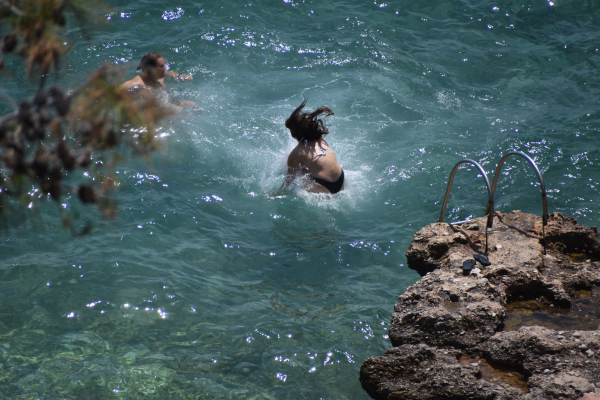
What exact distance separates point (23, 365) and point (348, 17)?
11.0 meters

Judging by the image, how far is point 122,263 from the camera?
5.61m

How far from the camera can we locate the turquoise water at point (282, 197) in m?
4.54

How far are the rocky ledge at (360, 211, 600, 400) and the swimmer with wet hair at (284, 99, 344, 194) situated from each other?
227 centimetres

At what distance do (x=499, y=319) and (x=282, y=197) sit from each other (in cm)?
396

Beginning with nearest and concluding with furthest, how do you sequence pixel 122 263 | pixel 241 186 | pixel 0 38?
pixel 0 38 → pixel 122 263 → pixel 241 186

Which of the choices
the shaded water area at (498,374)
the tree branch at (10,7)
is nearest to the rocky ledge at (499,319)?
the shaded water area at (498,374)

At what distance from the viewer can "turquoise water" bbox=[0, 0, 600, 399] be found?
4539 mm

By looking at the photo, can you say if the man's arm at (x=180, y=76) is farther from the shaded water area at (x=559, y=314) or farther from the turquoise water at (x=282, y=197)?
the shaded water area at (x=559, y=314)

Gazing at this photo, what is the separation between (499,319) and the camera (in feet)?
12.8

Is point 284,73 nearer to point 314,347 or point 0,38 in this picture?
point 314,347

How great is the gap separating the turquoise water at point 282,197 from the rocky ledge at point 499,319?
2.33ft

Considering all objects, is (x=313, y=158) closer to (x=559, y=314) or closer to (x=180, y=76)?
(x=559, y=314)

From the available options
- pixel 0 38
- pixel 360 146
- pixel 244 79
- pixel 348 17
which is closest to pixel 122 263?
pixel 0 38

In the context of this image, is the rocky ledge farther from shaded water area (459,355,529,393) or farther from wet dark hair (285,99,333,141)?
wet dark hair (285,99,333,141)
